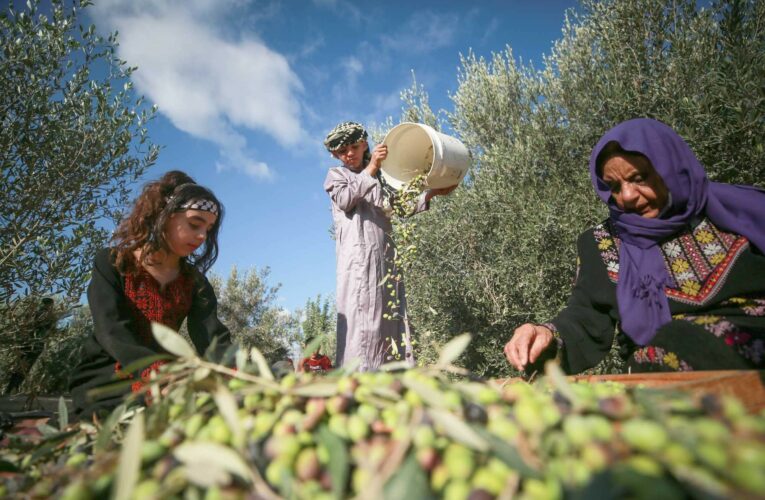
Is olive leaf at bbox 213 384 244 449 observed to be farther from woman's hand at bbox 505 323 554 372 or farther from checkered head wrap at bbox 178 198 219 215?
checkered head wrap at bbox 178 198 219 215

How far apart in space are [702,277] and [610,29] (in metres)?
7.34

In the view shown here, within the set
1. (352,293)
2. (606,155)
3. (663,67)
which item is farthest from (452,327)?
(606,155)

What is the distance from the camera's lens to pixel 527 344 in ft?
7.41

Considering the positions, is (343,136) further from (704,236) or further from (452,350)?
(452,350)

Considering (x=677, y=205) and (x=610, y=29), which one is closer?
(x=677, y=205)

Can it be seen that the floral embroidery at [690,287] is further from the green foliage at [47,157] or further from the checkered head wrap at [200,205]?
the green foliage at [47,157]

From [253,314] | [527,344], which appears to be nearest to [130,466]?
[527,344]

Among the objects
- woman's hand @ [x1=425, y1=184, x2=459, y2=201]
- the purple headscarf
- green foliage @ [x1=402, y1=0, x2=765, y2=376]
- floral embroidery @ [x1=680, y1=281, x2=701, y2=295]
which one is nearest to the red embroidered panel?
woman's hand @ [x1=425, y1=184, x2=459, y2=201]

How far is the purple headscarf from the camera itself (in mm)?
2363

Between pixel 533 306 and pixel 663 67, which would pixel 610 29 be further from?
pixel 533 306

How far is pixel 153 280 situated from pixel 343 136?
247 centimetres

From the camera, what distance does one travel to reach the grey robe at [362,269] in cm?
434

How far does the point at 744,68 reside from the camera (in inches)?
230

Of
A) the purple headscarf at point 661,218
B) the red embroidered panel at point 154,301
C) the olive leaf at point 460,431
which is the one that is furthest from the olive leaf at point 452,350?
the red embroidered panel at point 154,301
